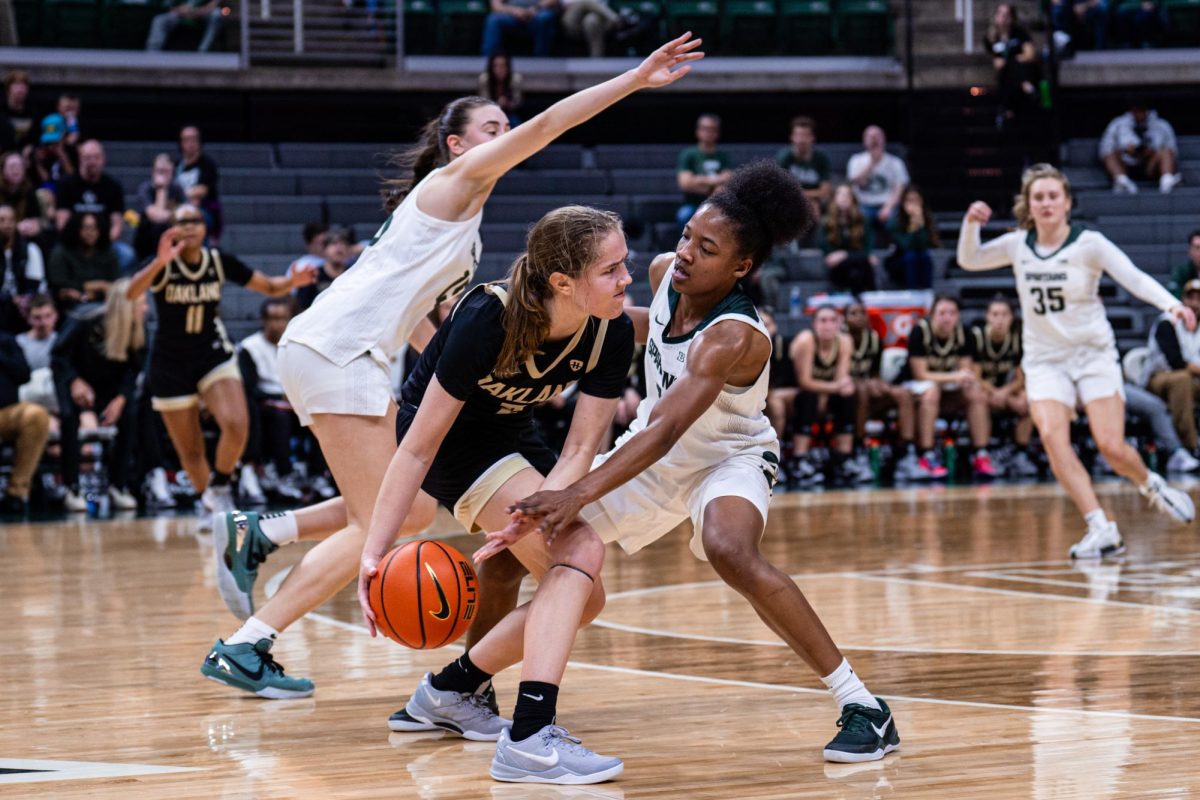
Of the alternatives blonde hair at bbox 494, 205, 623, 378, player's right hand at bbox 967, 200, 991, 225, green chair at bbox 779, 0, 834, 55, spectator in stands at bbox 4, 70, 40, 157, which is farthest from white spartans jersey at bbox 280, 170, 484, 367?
green chair at bbox 779, 0, 834, 55

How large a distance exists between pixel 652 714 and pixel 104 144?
12752 millimetres

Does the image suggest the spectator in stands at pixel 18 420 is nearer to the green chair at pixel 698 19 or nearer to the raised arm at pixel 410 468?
the raised arm at pixel 410 468

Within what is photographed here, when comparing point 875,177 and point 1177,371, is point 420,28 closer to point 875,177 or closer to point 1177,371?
point 875,177

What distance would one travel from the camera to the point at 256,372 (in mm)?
11547

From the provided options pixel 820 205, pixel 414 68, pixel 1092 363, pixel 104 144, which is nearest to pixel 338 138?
pixel 414 68

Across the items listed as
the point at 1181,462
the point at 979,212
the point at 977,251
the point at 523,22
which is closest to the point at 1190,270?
the point at 1181,462

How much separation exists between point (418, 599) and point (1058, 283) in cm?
508

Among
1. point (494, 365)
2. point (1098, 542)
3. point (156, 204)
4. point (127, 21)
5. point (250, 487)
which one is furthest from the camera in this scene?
point (127, 21)

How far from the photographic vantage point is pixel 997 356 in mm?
12672

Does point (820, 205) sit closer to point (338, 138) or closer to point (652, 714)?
point (338, 138)

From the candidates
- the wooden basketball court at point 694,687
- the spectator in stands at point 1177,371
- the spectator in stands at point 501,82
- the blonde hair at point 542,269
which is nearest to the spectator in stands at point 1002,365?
the spectator in stands at point 1177,371

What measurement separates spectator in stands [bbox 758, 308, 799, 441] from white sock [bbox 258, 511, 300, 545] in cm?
706

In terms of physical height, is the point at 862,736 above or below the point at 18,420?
above

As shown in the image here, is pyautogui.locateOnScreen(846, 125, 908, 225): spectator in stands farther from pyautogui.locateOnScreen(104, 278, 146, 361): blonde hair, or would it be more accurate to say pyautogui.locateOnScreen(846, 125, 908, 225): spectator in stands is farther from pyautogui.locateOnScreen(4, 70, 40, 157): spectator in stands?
pyautogui.locateOnScreen(4, 70, 40, 157): spectator in stands
